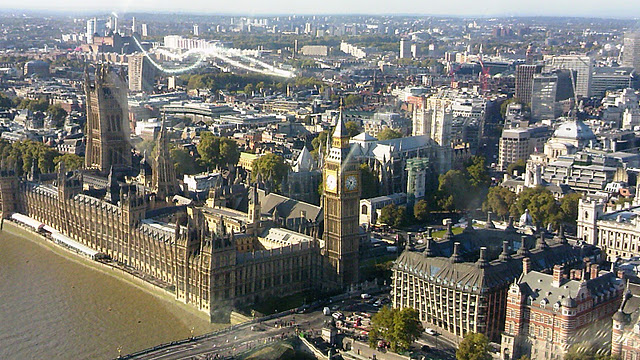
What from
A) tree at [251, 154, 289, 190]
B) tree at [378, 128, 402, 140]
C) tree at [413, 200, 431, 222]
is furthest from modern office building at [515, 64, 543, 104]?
tree at [413, 200, 431, 222]

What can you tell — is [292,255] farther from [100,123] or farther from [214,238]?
[100,123]

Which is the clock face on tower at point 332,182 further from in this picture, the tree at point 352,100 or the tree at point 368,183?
the tree at point 352,100

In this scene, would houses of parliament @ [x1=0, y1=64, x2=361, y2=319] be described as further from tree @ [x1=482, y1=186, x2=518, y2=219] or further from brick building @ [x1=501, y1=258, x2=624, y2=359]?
tree @ [x1=482, y1=186, x2=518, y2=219]

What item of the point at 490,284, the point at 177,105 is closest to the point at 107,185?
the point at 490,284

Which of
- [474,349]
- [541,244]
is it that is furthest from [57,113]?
[474,349]

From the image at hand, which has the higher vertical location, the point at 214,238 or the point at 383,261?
the point at 214,238

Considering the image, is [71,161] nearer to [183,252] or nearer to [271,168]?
[271,168]
